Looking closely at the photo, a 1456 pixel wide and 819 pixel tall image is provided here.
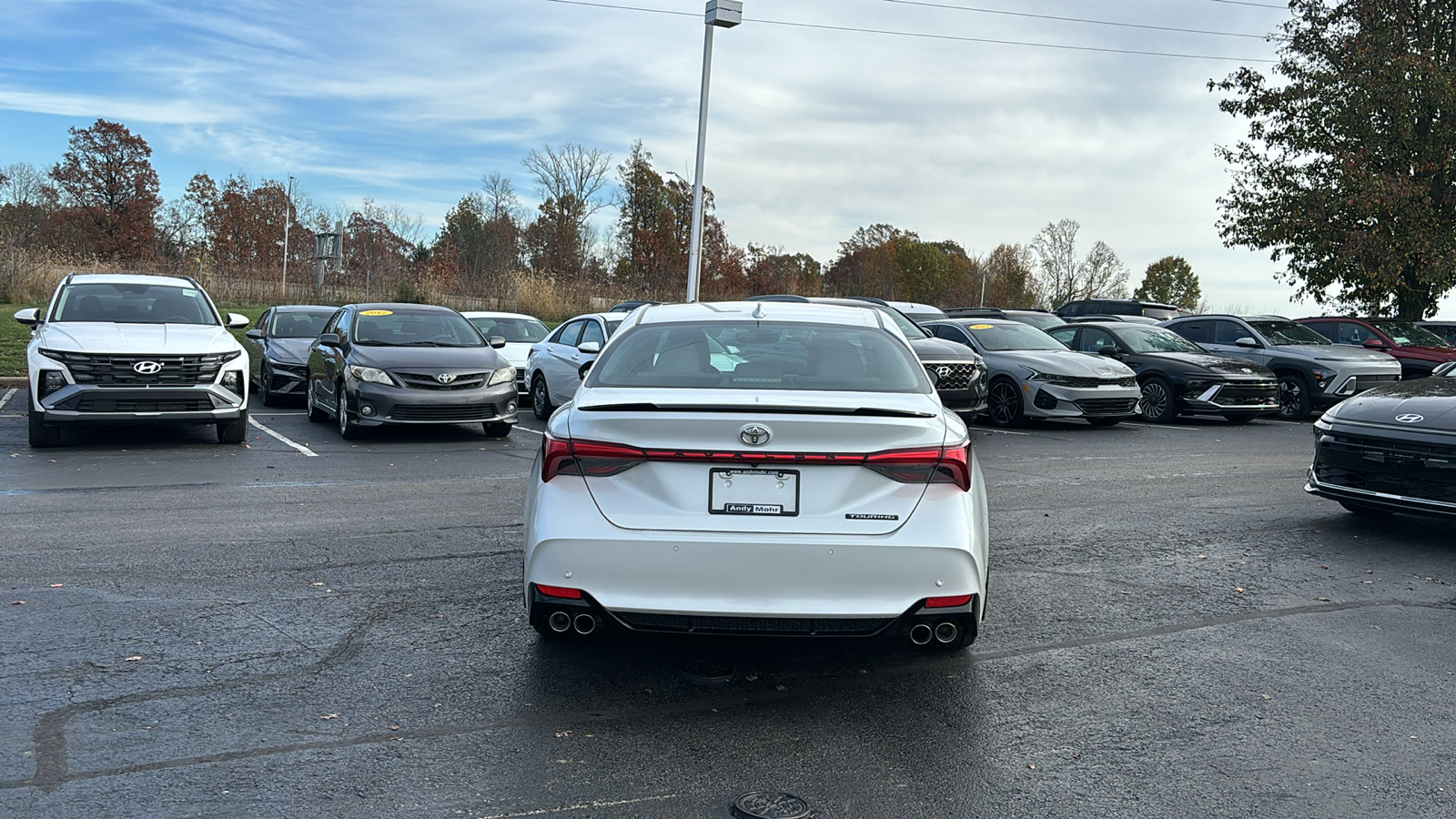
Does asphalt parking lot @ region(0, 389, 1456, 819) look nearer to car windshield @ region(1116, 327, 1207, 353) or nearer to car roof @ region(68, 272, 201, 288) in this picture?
car roof @ region(68, 272, 201, 288)

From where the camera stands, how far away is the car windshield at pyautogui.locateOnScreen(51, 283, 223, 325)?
12.6 metres

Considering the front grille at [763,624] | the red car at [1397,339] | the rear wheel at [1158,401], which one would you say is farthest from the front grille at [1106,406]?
the front grille at [763,624]

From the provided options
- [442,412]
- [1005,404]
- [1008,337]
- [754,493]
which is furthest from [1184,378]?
[754,493]

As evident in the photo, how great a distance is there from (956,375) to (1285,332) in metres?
8.68

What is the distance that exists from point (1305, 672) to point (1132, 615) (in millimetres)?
1024

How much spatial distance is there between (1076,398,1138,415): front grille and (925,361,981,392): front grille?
1667 millimetres

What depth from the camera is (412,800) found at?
3598mm

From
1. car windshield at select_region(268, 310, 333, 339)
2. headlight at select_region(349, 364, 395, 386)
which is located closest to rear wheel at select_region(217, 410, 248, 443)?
headlight at select_region(349, 364, 395, 386)

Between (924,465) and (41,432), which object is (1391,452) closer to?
(924,465)

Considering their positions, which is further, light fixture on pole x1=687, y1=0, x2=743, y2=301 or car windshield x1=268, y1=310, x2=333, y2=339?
light fixture on pole x1=687, y1=0, x2=743, y2=301

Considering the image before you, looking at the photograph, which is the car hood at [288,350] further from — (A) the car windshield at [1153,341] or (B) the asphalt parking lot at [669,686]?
(A) the car windshield at [1153,341]

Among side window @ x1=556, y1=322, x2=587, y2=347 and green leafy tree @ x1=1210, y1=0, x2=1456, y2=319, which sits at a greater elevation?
green leafy tree @ x1=1210, y1=0, x2=1456, y2=319

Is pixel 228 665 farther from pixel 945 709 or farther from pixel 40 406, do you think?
pixel 40 406

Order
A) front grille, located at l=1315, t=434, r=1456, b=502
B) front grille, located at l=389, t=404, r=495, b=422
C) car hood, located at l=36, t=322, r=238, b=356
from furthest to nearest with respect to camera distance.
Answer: front grille, located at l=389, t=404, r=495, b=422, car hood, located at l=36, t=322, r=238, b=356, front grille, located at l=1315, t=434, r=1456, b=502
